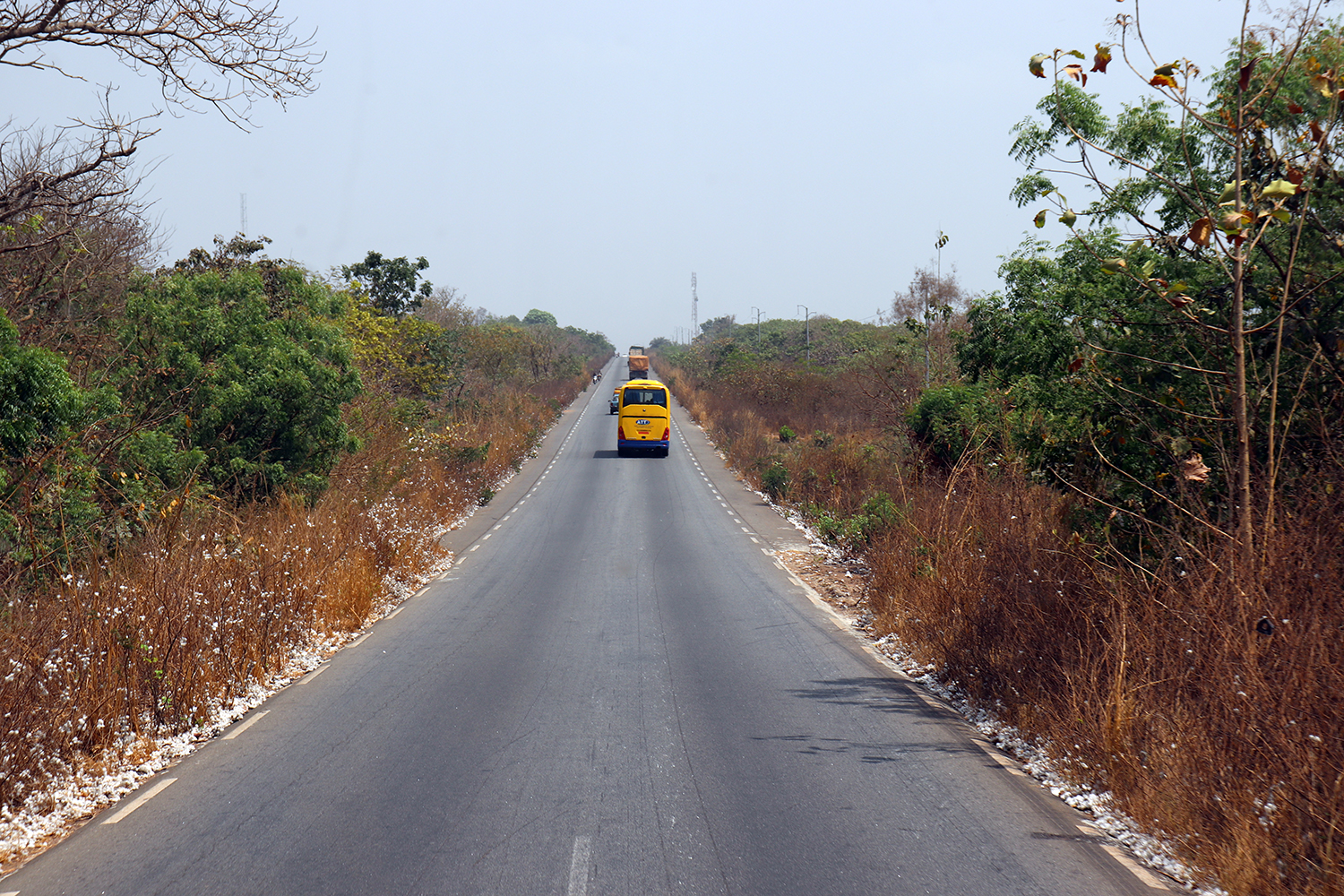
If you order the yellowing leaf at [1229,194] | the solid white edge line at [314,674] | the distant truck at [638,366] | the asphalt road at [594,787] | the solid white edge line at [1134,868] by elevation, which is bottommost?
the solid white edge line at [314,674]

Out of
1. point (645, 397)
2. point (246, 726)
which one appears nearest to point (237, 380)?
point (246, 726)

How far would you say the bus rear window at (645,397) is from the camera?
36.0 meters

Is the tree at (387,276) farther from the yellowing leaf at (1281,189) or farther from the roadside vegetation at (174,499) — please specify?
the yellowing leaf at (1281,189)

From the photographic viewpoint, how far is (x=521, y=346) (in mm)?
62906

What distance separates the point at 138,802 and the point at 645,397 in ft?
102

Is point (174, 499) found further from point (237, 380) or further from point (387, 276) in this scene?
point (387, 276)

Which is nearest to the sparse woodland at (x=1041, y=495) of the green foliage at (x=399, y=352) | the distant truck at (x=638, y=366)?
the green foliage at (x=399, y=352)

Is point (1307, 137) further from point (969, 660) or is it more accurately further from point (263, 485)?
point (263, 485)

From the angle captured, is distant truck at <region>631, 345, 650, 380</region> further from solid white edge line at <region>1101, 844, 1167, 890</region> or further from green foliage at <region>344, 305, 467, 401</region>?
solid white edge line at <region>1101, 844, 1167, 890</region>

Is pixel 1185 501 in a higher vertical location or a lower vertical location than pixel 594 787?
higher

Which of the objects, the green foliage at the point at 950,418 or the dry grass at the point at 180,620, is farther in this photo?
the green foliage at the point at 950,418

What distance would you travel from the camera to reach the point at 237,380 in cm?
1303

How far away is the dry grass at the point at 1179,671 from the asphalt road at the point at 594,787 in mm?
487

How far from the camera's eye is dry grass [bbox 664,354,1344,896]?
4.48 m
